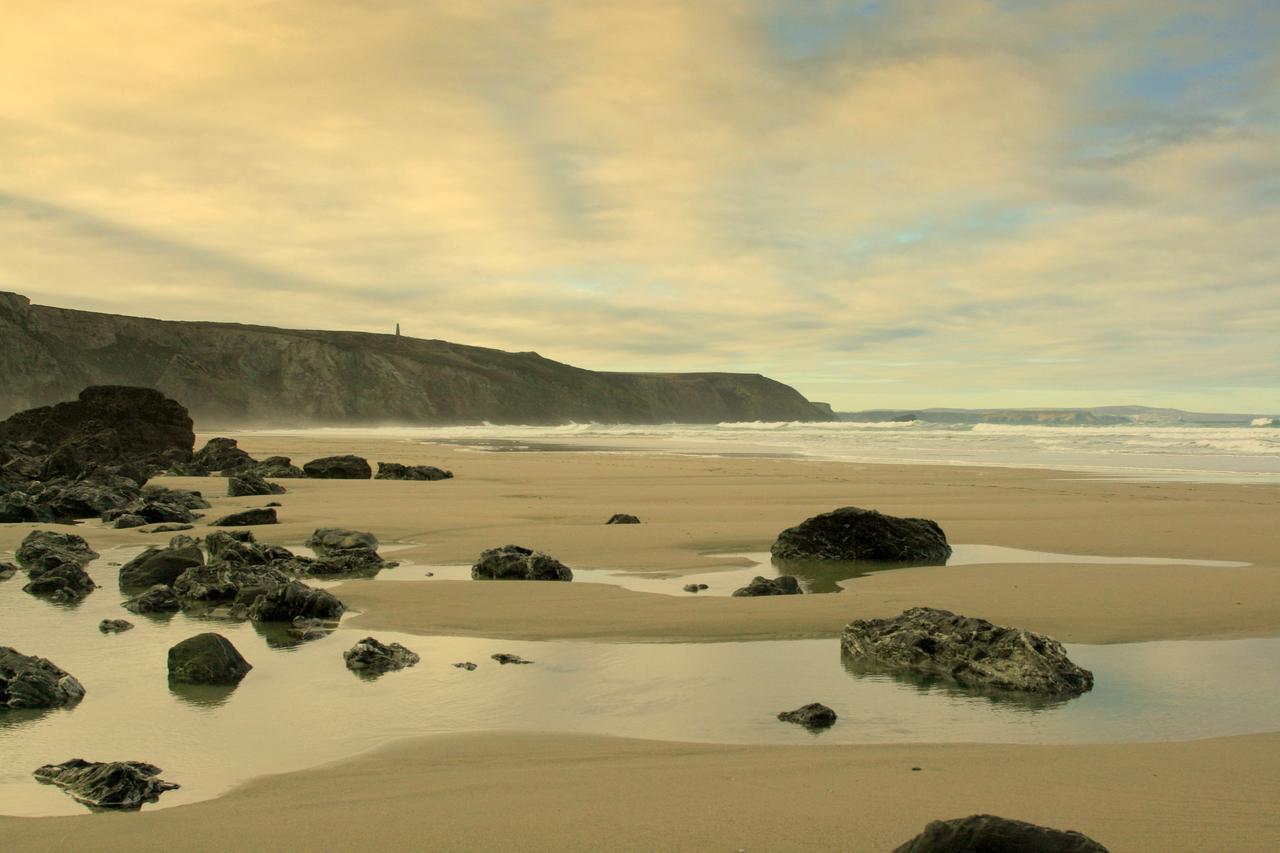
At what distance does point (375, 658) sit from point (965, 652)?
3471mm

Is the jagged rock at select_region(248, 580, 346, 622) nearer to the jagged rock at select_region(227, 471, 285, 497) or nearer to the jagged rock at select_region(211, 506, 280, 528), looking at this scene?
the jagged rock at select_region(211, 506, 280, 528)

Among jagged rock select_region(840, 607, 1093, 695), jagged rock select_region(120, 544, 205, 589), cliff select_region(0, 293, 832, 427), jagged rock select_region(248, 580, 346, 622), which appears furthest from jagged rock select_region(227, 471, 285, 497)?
cliff select_region(0, 293, 832, 427)

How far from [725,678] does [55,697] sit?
11.7 feet

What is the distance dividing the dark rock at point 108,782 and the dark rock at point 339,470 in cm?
1918

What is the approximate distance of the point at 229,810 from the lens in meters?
3.60

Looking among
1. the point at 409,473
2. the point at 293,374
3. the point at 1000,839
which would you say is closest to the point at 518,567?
the point at 1000,839

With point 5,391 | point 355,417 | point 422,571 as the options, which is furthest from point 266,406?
point 422,571

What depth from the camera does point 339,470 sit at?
75.5 feet

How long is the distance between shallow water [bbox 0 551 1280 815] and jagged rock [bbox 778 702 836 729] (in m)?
0.07

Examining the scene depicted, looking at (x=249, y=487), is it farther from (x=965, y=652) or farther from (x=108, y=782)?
(x=965, y=652)

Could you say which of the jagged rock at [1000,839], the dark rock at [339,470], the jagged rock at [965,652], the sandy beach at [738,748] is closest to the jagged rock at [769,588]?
the sandy beach at [738,748]

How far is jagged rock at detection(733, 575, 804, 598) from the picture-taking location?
8273 millimetres

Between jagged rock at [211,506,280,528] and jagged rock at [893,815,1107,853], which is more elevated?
jagged rock at [893,815,1107,853]

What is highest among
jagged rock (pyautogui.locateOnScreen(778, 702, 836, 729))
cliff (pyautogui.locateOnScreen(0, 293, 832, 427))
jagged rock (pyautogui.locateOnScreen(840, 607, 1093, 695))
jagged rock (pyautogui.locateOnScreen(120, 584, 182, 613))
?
cliff (pyautogui.locateOnScreen(0, 293, 832, 427))
